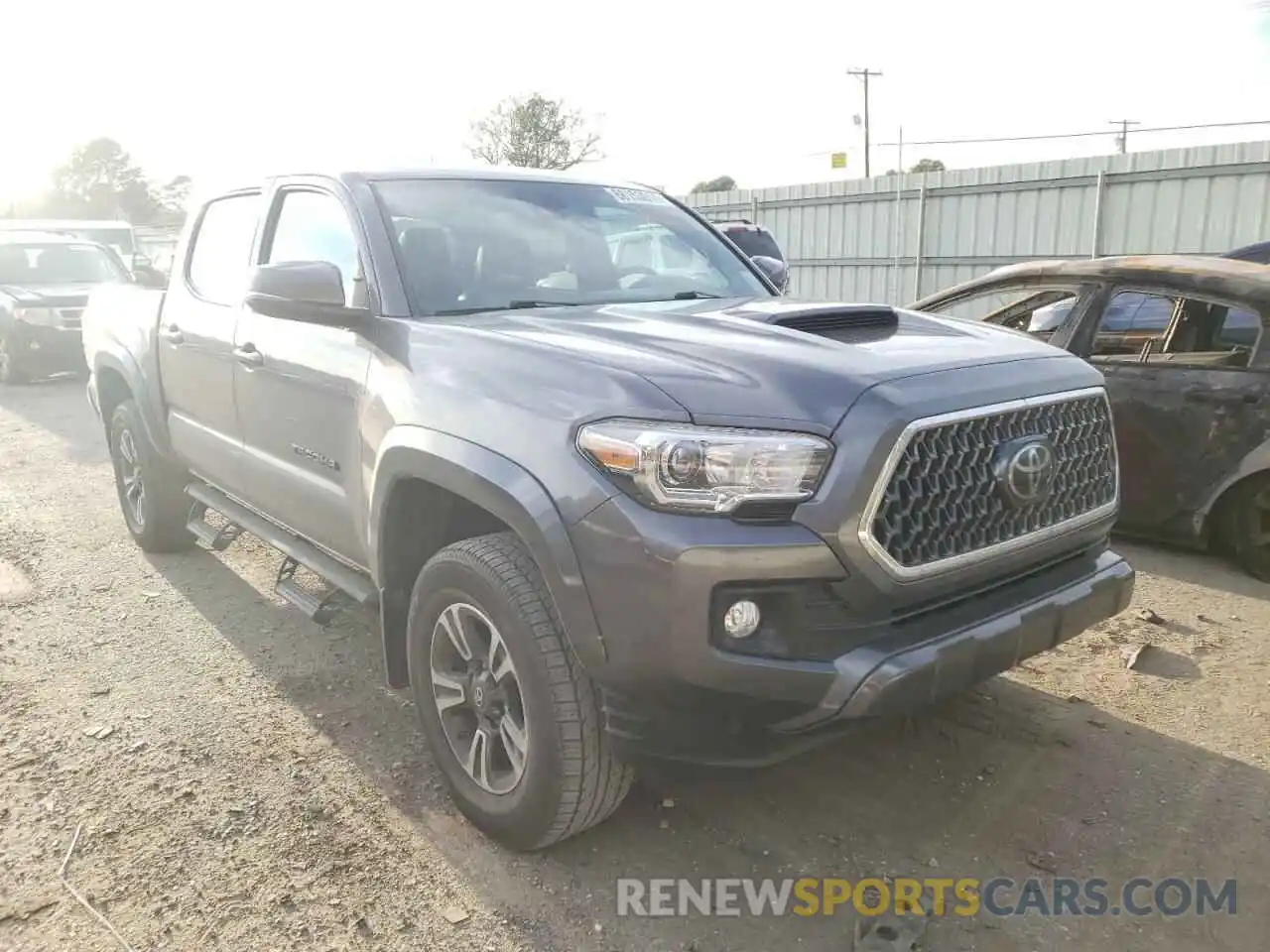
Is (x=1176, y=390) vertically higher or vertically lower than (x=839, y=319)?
lower

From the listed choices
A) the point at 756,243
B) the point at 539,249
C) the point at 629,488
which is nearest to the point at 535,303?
the point at 539,249

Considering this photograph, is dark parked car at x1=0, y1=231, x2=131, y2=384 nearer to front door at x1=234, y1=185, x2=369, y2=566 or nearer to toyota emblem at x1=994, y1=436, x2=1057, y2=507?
front door at x1=234, y1=185, x2=369, y2=566

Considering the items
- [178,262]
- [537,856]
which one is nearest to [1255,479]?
[537,856]

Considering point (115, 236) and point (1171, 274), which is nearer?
point (1171, 274)

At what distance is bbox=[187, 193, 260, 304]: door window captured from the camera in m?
4.23

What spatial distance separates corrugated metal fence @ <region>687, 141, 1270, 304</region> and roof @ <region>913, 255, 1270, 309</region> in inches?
276

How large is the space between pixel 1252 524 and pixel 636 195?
11.0 ft

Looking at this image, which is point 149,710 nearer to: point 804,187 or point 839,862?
point 839,862

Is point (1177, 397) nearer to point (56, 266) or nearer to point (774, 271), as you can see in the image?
point (774, 271)

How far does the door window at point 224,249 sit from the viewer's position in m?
4.23

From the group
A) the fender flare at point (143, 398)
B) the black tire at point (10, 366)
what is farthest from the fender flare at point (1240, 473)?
the black tire at point (10, 366)

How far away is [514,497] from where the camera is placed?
2469mm

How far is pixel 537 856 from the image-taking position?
9.29ft

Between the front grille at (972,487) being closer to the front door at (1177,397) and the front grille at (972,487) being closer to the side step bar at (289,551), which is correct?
the side step bar at (289,551)
